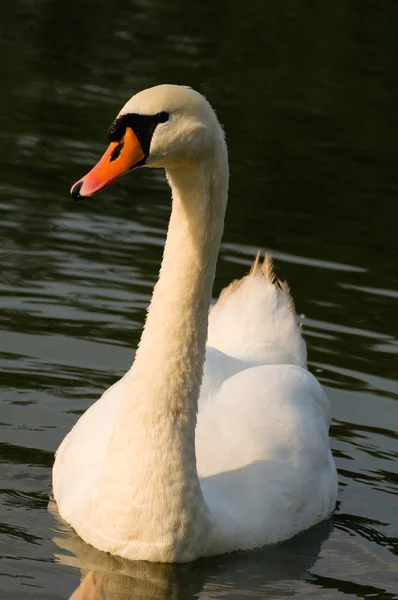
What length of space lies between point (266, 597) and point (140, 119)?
101 inches

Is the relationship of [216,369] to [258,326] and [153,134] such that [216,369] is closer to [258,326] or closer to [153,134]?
[258,326]

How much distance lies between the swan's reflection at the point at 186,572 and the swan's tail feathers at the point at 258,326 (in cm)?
181

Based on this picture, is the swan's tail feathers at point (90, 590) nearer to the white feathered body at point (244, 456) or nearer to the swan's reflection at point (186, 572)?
the swan's reflection at point (186, 572)

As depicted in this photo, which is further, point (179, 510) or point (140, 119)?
point (179, 510)

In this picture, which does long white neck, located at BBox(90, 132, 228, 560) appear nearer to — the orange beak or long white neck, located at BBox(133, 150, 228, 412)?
long white neck, located at BBox(133, 150, 228, 412)

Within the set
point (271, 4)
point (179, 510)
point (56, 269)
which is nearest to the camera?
point (179, 510)

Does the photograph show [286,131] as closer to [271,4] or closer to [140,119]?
[271,4]

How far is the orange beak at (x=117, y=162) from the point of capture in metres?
6.15

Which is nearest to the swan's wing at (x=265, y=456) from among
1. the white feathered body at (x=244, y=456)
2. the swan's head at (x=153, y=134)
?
the white feathered body at (x=244, y=456)

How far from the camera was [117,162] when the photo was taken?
6207 millimetres

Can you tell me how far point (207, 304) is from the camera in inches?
276

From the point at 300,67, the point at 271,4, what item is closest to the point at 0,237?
the point at 300,67

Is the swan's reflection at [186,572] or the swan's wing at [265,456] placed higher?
the swan's wing at [265,456]

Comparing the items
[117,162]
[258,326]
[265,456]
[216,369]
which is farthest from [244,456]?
[117,162]
